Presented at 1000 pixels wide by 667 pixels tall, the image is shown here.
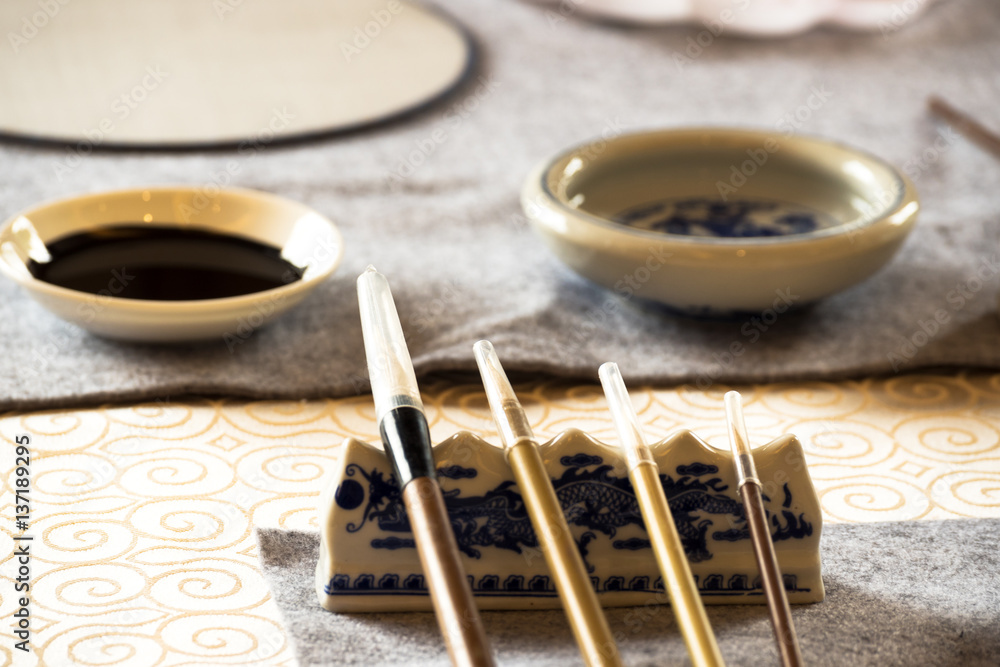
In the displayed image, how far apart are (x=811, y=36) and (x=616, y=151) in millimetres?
649

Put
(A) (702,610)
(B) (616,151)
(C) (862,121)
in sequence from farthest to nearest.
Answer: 1. (C) (862,121)
2. (B) (616,151)
3. (A) (702,610)

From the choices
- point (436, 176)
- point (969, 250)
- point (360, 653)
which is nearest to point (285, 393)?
point (360, 653)

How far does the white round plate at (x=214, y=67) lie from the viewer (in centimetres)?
88

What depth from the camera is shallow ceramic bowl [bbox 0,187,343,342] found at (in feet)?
1.70

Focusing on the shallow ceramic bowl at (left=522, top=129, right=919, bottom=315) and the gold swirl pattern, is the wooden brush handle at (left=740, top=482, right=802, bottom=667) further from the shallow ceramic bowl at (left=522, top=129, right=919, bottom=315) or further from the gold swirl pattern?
the shallow ceramic bowl at (left=522, top=129, right=919, bottom=315)

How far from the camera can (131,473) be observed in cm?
45

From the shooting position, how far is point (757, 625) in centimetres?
35

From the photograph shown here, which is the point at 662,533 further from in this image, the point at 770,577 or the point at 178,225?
the point at 178,225

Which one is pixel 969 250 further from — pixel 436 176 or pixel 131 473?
pixel 131 473

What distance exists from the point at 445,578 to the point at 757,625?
129 millimetres

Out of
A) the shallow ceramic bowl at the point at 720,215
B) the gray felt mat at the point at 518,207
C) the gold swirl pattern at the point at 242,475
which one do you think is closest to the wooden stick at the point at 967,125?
the gray felt mat at the point at 518,207

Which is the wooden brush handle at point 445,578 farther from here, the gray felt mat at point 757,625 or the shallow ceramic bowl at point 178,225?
the shallow ceramic bowl at point 178,225

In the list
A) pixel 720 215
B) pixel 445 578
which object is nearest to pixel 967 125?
pixel 720 215

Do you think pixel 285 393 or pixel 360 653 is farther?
pixel 285 393
